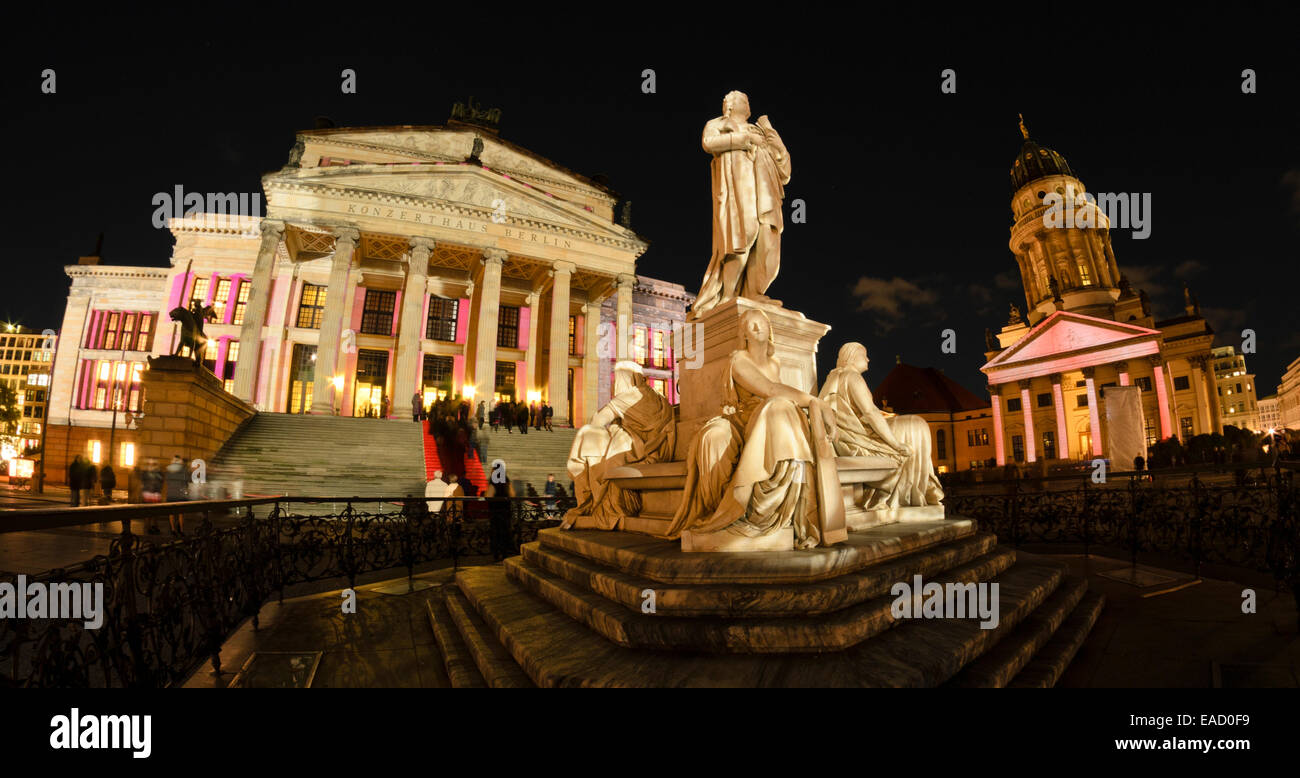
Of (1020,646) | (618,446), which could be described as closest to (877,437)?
(1020,646)

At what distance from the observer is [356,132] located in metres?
29.4

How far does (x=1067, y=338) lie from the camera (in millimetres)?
39906

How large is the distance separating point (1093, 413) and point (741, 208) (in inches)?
1779

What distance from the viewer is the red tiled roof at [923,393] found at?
50906 millimetres

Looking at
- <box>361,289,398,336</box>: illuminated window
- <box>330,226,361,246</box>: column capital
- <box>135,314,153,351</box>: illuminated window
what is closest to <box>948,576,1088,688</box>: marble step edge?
<box>330,226,361,246</box>: column capital

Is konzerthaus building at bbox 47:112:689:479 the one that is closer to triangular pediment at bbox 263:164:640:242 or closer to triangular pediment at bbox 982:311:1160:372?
triangular pediment at bbox 263:164:640:242

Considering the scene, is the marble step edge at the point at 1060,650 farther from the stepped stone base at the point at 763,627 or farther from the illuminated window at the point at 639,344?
the illuminated window at the point at 639,344

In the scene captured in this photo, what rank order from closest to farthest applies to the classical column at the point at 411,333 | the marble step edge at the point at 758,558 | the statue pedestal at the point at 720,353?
the marble step edge at the point at 758,558
the statue pedestal at the point at 720,353
the classical column at the point at 411,333

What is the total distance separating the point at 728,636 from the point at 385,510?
45.7 feet

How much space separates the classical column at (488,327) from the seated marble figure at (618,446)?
64.8 ft

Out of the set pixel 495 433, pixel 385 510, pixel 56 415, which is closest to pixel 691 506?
pixel 385 510

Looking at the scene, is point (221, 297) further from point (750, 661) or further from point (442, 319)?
point (750, 661)

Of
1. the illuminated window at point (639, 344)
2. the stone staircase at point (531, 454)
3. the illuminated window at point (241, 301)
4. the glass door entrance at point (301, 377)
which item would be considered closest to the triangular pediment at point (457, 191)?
the illuminated window at point (639, 344)

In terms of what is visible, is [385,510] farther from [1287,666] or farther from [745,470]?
[1287,666]
